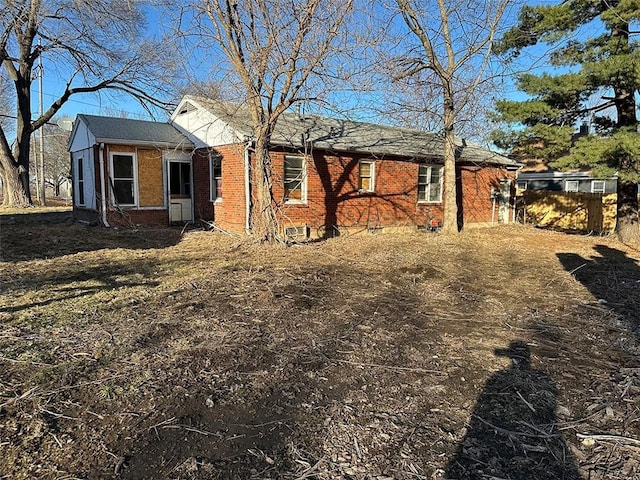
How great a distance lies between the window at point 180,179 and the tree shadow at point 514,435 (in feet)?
42.8

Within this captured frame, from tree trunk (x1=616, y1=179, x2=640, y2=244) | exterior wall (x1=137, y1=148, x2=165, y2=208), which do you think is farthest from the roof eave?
tree trunk (x1=616, y1=179, x2=640, y2=244)

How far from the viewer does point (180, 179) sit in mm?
14938

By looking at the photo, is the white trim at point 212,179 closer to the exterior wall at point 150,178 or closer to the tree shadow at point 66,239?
the tree shadow at point 66,239

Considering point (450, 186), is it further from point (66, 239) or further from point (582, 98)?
point (66, 239)

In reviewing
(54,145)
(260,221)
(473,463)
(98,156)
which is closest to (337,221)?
(260,221)

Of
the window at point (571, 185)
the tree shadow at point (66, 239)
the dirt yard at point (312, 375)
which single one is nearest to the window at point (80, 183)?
the tree shadow at point (66, 239)

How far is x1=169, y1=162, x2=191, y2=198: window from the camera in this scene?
48.4 ft

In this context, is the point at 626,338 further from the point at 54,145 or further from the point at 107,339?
the point at 54,145

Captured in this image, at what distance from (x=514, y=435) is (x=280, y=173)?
→ 10246 mm

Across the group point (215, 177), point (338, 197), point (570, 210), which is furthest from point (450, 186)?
point (570, 210)

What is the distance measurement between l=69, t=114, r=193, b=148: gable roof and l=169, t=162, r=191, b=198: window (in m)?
0.75

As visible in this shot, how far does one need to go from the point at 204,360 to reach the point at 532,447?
2619 mm

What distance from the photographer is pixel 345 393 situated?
3.42 metres

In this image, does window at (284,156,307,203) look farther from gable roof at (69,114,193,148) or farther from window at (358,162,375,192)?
gable roof at (69,114,193,148)
